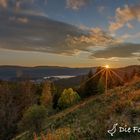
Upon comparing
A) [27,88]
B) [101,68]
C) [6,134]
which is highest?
[101,68]

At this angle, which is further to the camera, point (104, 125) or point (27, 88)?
point (27, 88)

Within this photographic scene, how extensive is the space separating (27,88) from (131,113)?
7529 cm

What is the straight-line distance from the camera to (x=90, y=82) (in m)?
79.3

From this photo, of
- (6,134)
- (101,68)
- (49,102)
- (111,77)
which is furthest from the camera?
(111,77)

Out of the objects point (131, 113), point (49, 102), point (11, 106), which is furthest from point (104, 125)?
point (49, 102)

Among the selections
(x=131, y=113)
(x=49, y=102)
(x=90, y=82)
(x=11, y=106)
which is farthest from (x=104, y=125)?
(x=49, y=102)

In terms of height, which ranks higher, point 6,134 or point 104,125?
point 104,125

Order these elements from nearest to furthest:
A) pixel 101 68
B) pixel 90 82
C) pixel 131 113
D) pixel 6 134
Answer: pixel 131 113 → pixel 6 134 → pixel 90 82 → pixel 101 68

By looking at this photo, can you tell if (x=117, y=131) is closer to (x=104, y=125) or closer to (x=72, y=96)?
(x=104, y=125)

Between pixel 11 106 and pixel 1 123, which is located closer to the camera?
pixel 1 123

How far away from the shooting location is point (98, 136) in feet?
34.7

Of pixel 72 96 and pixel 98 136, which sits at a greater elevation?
pixel 98 136

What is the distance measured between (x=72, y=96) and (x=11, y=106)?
19.0m

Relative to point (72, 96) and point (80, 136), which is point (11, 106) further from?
point (80, 136)
